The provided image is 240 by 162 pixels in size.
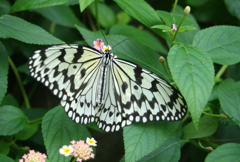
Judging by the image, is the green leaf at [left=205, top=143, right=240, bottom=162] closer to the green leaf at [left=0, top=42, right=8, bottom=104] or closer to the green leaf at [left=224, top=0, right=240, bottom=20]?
the green leaf at [left=0, top=42, right=8, bottom=104]

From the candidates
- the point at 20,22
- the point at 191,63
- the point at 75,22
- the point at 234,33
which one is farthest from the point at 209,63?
the point at 75,22

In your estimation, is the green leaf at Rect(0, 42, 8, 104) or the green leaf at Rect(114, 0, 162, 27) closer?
the green leaf at Rect(0, 42, 8, 104)

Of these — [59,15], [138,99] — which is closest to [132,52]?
[138,99]

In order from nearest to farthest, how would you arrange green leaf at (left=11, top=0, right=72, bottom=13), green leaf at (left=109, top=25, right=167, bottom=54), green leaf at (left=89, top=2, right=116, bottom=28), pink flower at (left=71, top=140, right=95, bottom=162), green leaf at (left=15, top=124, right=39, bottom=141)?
pink flower at (left=71, top=140, right=95, bottom=162) → green leaf at (left=11, top=0, right=72, bottom=13) → green leaf at (left=15, top=124, right=39, bottom=141) → green leaf at (left=109, top=25, right=167, bottom=54) → green leaf at (left=89, top=2, right=116, bottom=28)

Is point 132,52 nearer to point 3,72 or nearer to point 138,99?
point 138,99

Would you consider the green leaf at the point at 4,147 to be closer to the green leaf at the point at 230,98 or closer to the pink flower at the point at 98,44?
the pink flower at the point at 98,44

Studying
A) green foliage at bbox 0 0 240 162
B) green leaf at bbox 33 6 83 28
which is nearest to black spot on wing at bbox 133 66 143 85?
green foliage at bbox 0 0 240 162
